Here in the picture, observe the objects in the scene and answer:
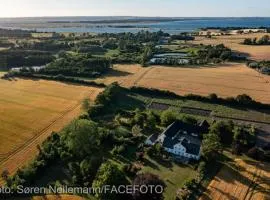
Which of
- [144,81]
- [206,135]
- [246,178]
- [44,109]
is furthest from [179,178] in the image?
[144,81]

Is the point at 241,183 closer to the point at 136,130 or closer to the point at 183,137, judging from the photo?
the point at 183,137

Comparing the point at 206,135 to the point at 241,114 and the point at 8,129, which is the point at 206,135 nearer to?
the point at 241,114

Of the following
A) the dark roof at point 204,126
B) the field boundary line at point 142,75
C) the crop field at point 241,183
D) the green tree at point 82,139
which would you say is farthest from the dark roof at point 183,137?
the field boundary line at point 142,75

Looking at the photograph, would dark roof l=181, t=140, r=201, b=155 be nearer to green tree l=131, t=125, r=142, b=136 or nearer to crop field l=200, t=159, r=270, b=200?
crop field l=200, t=159, r=270, b=200

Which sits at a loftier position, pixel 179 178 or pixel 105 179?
pixel 105 179

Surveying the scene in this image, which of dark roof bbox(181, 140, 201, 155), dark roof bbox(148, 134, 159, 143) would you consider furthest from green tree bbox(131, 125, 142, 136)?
dark roof bbox(181, 140, 201, 155)
